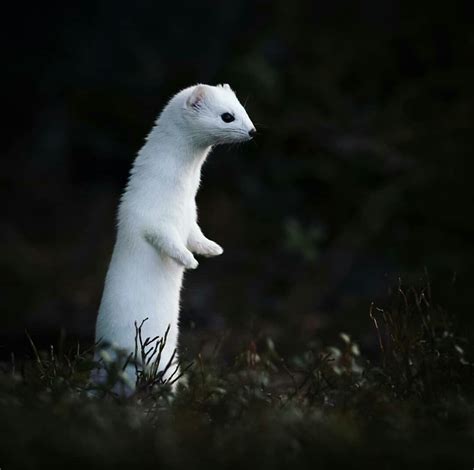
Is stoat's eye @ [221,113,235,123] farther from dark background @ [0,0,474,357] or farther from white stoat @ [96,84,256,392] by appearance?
dark background @ [0,0,474,357]

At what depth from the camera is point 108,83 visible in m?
8.03

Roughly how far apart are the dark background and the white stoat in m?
3.10

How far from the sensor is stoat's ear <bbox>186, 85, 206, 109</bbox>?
13.1ft

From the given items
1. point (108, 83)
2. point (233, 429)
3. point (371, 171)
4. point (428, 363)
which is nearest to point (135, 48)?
point (108, 83)

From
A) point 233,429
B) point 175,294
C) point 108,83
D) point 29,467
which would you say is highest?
point 108,83

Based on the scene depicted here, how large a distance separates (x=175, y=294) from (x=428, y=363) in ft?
3.87

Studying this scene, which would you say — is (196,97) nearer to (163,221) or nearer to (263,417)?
(163,221)

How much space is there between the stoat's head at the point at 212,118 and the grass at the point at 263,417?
40.4 inches

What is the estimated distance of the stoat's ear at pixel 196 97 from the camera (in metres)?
4.00

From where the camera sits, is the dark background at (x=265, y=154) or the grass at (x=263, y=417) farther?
the dark background at (x=265, y=154)

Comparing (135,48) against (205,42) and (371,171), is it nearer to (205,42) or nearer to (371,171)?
(205,42)

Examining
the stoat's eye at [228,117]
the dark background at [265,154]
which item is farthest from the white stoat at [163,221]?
the dark background at [265,154]

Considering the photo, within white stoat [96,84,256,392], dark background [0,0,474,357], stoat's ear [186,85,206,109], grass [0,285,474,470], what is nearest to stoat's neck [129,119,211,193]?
white stoat [96,84,256,392]

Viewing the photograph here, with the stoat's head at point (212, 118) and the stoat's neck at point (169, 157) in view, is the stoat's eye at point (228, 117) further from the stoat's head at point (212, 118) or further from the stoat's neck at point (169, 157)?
the stoat's neck at point (169, 157)
